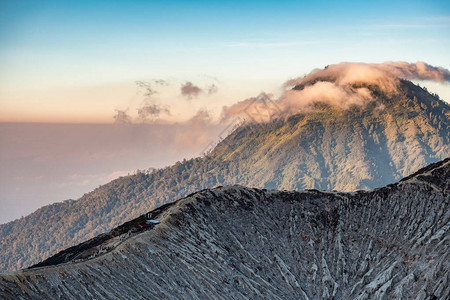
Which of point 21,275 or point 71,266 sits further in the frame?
point 71,266

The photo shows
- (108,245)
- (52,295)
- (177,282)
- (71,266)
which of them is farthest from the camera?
(108,245)

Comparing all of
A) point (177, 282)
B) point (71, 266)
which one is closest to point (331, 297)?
point (177, 282)

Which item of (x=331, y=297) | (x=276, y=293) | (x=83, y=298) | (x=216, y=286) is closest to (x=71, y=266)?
(x=83, y=298)

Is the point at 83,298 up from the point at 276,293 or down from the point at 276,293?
up

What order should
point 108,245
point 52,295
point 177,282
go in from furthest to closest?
point 108,245 → point 177,282 → point 52,295

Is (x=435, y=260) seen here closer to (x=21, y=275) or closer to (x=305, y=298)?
(x=305, y=298)

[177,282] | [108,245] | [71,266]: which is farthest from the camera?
[108,245]

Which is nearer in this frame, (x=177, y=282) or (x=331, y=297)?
(x=177, y=282)

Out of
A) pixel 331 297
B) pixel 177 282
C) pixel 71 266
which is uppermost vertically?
pixel 71 266

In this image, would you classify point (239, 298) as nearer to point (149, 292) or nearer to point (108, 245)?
point (149, 292)
